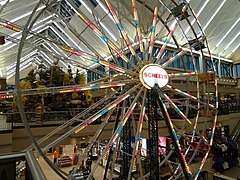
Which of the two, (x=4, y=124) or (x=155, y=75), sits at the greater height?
(x=155, y=75)

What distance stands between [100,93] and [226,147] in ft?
35.1

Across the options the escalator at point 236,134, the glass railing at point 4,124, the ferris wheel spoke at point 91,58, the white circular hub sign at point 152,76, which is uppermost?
the ferris wheel spoke at point 91,58

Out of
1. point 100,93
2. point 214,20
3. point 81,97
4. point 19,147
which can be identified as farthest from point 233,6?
point 19,147

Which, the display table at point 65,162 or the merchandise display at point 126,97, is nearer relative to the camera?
the merchandise display at point 126,97

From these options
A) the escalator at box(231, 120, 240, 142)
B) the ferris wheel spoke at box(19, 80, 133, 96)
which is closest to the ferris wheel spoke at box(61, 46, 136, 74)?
the ferris wheel spoke at box(19, 80, 133, 96)

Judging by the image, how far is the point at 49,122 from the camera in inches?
403

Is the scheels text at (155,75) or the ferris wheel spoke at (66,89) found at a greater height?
the scheels text at (155,75)

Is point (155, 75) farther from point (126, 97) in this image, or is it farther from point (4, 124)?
point (4, 124)

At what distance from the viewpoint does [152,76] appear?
5473 mm

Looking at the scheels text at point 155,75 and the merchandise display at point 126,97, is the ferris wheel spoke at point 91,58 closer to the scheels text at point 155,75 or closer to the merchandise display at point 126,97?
the merchandise display at point 126,97

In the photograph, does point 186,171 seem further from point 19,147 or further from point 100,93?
point 100,93

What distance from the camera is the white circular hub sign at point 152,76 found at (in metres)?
5.36

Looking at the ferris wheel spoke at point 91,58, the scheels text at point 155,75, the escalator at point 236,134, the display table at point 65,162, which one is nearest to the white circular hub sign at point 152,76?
the scheels text at point 155,75

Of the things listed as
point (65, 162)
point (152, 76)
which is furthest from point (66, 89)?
point (65, 162)
